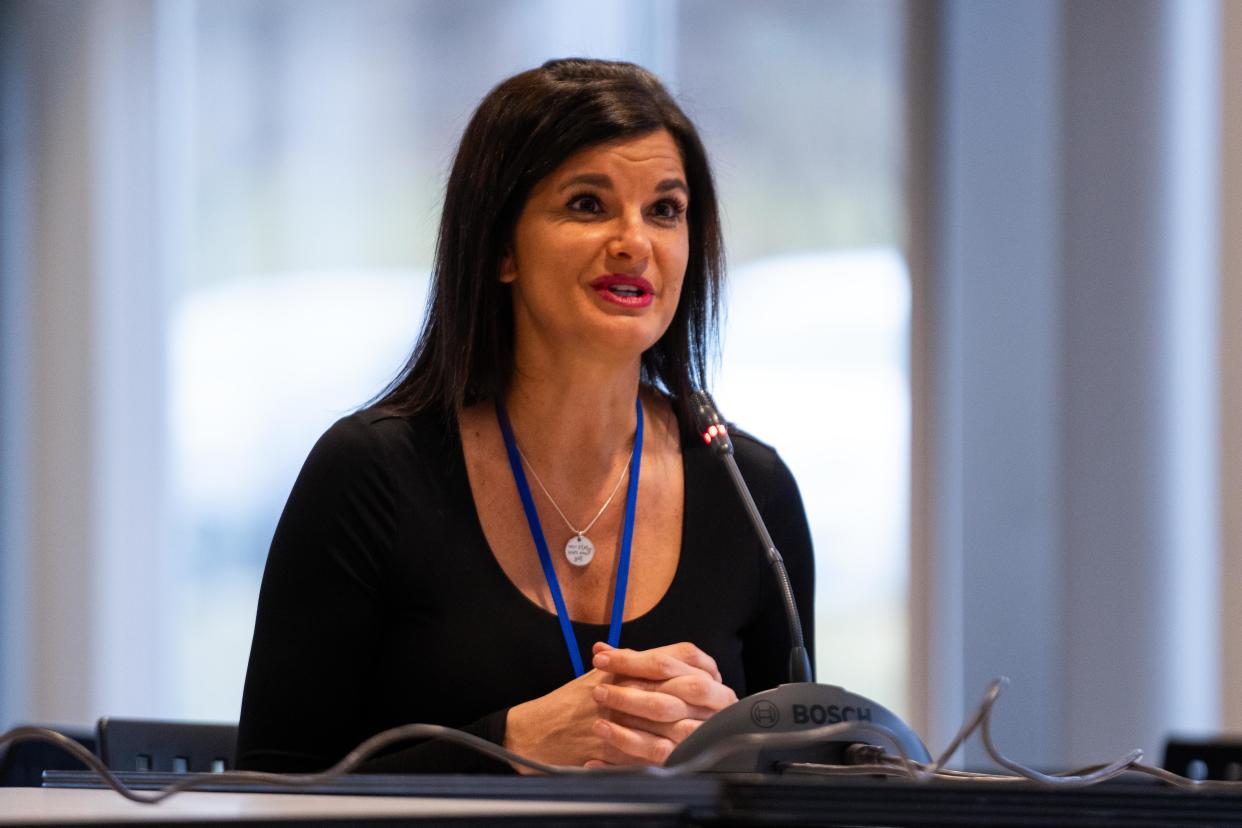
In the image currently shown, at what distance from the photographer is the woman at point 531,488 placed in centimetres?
164

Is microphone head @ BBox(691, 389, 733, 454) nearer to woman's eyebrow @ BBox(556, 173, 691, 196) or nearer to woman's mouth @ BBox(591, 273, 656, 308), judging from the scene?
woman's mouth @ BBox(591, 273, 656, 308)

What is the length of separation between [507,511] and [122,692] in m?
2.62

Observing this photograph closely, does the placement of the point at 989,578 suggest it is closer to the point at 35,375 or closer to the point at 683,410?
the point at 683,410

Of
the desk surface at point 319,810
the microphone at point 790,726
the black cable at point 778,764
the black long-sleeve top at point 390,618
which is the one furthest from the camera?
the black long-sleeve top at point 390,618

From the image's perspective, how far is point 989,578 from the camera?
346 cm

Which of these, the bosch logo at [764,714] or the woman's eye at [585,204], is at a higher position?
the woman's eye at [585,204]

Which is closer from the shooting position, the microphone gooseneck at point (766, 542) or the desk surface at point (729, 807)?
the desk surface at point (729, 807)

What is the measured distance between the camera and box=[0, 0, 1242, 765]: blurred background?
10.4 feet

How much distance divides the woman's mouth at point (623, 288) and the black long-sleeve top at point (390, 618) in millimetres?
273

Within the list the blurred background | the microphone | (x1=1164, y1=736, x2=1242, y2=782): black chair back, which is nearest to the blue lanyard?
the microphone

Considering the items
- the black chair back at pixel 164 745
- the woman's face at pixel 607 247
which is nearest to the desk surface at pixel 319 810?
the black chair back at pixel 164 745

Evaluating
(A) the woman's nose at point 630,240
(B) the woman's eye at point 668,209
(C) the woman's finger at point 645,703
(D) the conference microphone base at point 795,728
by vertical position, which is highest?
(B) the woman's eye at point 668,209

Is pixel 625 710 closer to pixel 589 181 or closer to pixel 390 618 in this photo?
pixel 390 618

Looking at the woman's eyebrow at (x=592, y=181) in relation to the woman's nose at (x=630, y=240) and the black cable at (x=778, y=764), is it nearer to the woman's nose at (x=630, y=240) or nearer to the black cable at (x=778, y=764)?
the woman's nose at (x=630, y=240)
